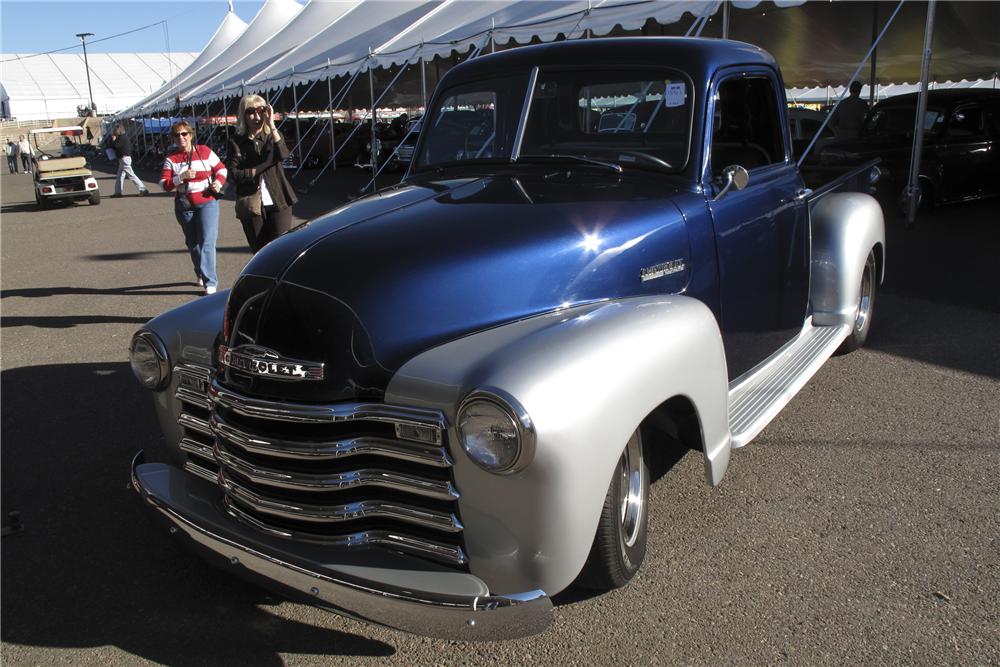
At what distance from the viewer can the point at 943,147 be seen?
1154 cm

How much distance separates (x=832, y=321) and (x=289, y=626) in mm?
3454

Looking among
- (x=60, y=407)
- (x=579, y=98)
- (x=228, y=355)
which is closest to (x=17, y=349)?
(x=60, y=407)

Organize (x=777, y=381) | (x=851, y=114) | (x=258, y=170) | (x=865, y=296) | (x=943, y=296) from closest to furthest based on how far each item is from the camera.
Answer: (x=777, y=381), (x=865, y=296), (x=258, y=170), (x=943, y=296), (x=851, y=114)

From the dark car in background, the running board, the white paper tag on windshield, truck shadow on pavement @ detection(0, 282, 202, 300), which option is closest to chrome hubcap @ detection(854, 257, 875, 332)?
the running board

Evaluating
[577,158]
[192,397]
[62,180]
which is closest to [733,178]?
[577,158]

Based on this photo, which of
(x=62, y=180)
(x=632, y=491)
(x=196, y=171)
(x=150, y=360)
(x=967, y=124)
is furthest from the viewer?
(x=62, y=180)

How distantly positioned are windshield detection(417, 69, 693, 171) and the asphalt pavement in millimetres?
1516

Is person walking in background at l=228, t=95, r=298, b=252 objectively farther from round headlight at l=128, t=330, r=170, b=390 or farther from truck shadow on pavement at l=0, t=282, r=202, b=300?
round headlight at l=128, t=330, r=170, b=390

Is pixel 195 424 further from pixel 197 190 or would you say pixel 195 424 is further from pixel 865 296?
pixel 197 190

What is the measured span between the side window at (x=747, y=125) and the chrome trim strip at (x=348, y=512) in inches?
81.9

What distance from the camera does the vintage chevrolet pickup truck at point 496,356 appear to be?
232cm

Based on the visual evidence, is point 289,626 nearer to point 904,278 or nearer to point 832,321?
point 832,321

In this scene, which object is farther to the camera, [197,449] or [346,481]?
[197,449]

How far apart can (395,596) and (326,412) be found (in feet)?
1.87
